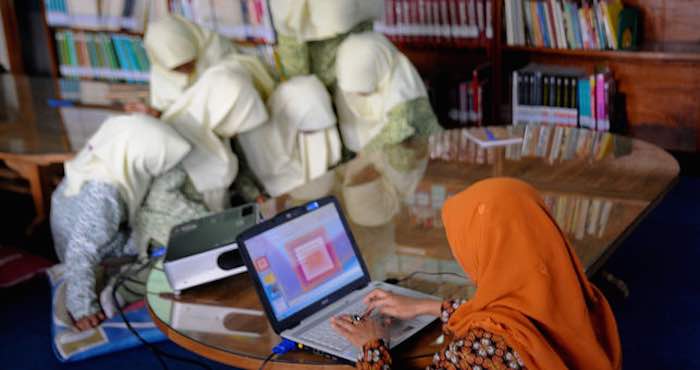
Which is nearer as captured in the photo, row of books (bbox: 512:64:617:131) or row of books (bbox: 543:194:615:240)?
row of books (bbox: 543:194:615:240)

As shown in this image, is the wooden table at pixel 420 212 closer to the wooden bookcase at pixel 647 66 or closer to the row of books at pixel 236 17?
the wooden bookcase at pixel 647 66

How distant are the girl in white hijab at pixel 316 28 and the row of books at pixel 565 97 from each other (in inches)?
44.6

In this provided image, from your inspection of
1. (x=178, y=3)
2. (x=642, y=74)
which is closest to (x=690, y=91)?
(x=642, y=74)

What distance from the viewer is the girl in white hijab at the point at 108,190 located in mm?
2680

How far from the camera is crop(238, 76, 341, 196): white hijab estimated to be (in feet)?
11.2

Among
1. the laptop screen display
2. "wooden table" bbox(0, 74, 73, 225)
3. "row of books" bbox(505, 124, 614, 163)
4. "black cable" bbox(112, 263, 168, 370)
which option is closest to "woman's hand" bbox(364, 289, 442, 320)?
the laptop screen display

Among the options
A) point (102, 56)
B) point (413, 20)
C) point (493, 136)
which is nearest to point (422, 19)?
point (413, 20)

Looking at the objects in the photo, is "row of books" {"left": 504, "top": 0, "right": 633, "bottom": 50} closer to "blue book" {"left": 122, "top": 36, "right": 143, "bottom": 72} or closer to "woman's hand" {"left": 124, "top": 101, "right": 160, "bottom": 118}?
"woman's hand" {"left": 124, "top": 101, "right": 160, "bottom": 118}

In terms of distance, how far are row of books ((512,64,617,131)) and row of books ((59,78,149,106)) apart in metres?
2.00

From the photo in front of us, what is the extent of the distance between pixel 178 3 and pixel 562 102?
2.45 m

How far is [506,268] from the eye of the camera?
153cm

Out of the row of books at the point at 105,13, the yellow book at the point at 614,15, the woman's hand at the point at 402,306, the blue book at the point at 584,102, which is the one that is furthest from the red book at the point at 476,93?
the woman's hand at the point at 402,306

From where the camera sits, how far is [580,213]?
7.98ft

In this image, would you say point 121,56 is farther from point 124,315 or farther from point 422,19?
point 124,315
